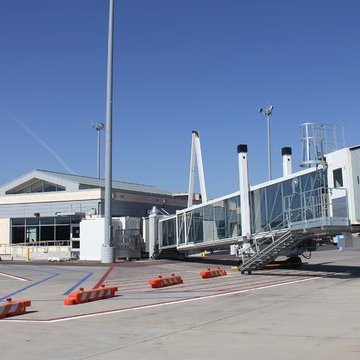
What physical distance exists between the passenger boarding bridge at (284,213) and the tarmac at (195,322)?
258 centimetres

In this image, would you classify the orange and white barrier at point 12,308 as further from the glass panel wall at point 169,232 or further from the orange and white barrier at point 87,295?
the glass panel wall at point 169,232

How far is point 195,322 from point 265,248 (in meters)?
13.8

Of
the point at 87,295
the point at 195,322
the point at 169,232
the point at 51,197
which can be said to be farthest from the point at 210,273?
the point at 51,197

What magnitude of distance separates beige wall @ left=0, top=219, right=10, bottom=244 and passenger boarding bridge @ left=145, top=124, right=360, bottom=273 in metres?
24.2

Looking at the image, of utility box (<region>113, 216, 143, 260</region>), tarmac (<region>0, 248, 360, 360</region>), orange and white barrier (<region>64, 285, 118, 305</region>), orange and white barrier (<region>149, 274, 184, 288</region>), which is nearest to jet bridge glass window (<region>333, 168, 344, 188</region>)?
tarmac (<region>0, 248, 360, 360</region>)

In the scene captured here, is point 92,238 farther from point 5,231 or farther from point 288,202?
point 288,202

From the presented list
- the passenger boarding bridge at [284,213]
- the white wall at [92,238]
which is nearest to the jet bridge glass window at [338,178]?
the passenger boarding bridge at [284,213]

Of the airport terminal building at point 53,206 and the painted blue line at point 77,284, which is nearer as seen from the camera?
the painted blue line at point 77,284

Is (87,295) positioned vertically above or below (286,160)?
below

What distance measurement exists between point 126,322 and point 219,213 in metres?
18.1

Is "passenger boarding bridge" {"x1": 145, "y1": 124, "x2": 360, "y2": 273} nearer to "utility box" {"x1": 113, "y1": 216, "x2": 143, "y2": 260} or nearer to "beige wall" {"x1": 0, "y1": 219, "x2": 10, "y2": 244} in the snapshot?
"utility box" {"x1": 113, "y1": 216, "x2": 143, "y2": 260}

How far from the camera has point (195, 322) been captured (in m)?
12.0

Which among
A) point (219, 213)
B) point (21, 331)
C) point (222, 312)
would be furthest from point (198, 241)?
point (21, 331)

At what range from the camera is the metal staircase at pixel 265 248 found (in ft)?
79.0
